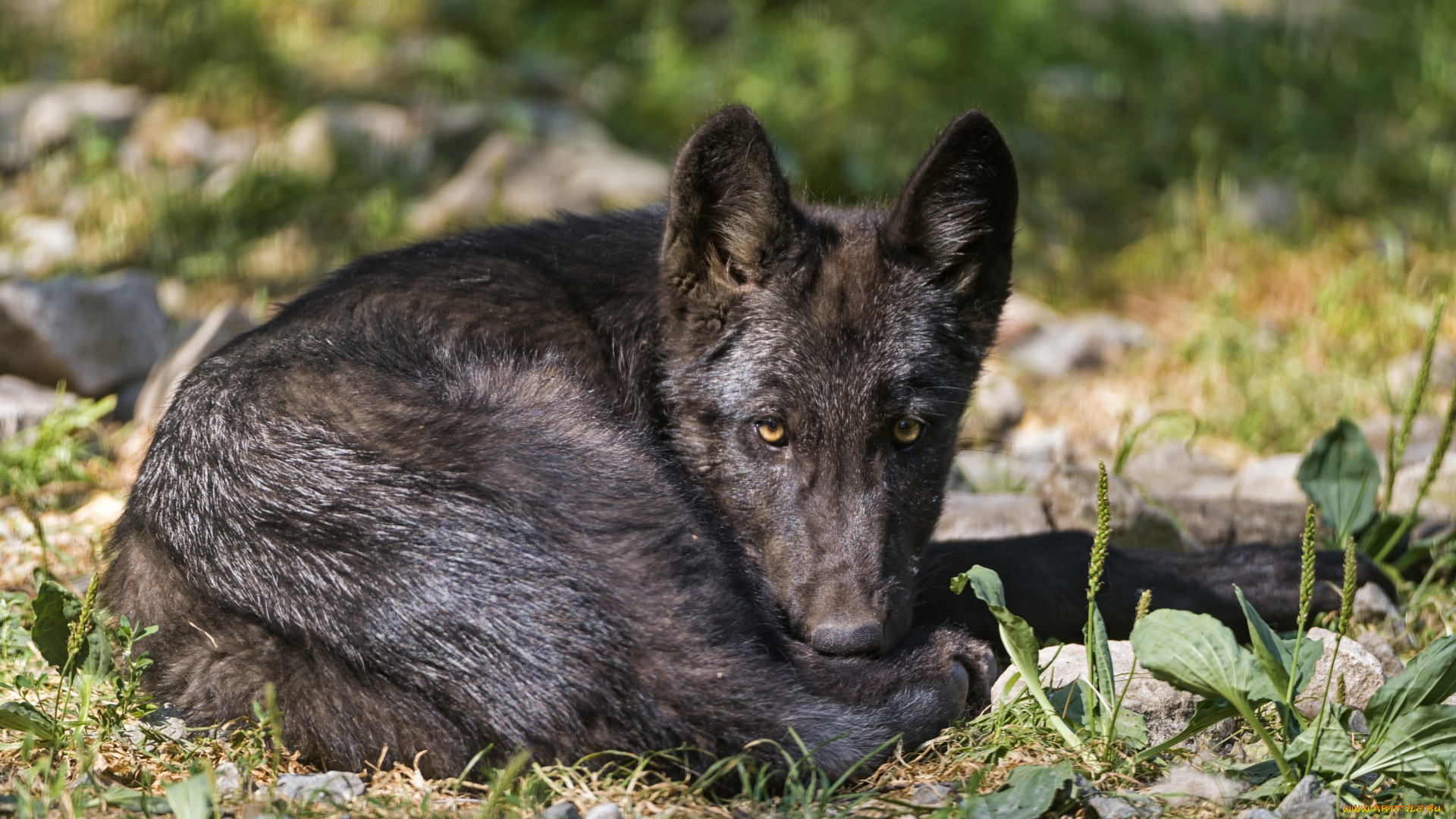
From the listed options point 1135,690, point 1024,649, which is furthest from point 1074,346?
point 1024,649

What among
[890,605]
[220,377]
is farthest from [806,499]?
[220,377]

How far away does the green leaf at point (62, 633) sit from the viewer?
316 centimetres

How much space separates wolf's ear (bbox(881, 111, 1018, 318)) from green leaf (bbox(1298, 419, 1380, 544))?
4.89 ft

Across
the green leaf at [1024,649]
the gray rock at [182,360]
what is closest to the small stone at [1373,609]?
the green leaf at [1024,649]

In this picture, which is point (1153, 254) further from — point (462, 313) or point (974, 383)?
point (462, 313)

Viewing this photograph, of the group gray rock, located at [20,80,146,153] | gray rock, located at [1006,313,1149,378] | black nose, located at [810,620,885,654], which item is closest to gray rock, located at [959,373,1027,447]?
gray rock, located at [1006,313,1149,378]

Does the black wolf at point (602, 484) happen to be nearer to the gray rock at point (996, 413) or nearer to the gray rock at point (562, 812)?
the gray rock at point (562, 812)

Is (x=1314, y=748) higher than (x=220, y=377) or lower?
lower

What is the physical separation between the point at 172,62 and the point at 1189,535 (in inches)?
352

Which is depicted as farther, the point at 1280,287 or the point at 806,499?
the point at 1280,287

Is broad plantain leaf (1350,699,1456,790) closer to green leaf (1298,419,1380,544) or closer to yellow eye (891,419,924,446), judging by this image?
yellow eye (891,419,924,446)

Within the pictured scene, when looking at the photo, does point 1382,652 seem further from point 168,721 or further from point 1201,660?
point 168,721

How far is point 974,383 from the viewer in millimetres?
4273

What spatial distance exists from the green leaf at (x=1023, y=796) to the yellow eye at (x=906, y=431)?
4.12ft
